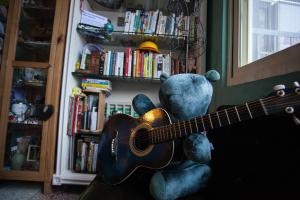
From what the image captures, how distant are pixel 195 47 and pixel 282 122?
1112 millimetres

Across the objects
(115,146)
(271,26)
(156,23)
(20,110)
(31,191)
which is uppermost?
(156,23)

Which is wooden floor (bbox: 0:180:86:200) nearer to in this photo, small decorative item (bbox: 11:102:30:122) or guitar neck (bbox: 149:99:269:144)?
small decorative item (bbox: 11:102:30:122)

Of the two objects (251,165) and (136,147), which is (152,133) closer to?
(136,147)

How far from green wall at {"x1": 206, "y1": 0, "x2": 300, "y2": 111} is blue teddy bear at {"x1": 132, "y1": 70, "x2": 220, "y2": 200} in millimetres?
266

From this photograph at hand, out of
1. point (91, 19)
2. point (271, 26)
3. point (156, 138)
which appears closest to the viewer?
point (156, 138)

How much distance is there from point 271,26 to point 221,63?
1.06 feet

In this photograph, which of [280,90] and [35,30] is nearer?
[280,90]

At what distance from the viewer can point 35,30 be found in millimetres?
1454

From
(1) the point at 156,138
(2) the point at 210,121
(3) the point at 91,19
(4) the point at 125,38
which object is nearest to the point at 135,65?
(4) the point at 125,38

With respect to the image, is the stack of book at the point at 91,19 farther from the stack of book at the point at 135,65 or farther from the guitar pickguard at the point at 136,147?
the guitar pickguard at the point at 136,147

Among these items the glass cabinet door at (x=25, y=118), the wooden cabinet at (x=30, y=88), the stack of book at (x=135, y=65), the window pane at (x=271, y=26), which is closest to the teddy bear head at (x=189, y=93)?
the window pane at (x=271, y=26)

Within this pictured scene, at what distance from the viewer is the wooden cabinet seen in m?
1.28

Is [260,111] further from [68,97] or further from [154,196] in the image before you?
[68,97]

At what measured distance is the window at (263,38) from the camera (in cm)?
68
